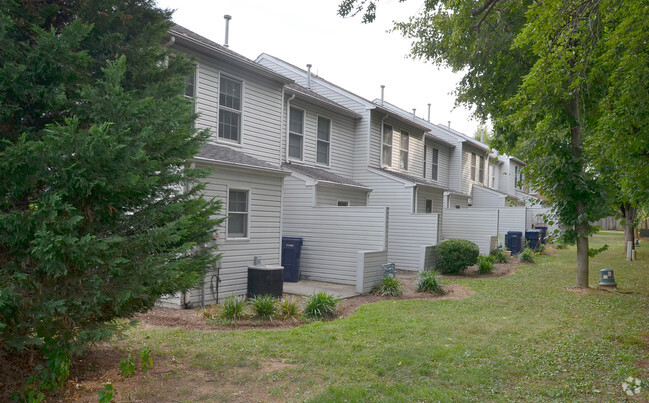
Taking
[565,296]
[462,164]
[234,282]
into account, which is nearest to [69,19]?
[234,282]

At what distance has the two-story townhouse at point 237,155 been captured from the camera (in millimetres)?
10211

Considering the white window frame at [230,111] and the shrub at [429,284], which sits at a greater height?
the white window frame at [230,111]

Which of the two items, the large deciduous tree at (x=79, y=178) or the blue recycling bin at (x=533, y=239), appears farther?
the blue recycling bin at (x=533, y=239)

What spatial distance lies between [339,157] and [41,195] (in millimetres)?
13683

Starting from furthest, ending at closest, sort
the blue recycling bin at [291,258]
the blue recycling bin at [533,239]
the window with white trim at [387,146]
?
the blue recycling bin at [533,239] < the window with white trim at [387,146] < the blue recycling bin at [291,258]

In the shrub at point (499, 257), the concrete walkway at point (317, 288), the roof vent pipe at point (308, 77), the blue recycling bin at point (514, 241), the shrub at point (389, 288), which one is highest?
the roof vent pipe at point (308, 77)

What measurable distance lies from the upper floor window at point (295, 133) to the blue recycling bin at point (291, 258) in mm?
3092

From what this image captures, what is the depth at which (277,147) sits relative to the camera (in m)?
13.4

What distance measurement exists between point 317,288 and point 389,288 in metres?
1.90

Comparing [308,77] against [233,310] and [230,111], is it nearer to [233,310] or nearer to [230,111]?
[230,111]

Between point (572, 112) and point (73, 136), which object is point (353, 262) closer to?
point (572, 112)

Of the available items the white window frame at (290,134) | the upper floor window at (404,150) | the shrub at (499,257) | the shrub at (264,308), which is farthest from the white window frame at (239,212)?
the shrub at (499,257)

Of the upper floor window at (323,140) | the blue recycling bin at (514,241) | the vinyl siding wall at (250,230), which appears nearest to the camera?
the vinyl siding wall at (250,230)

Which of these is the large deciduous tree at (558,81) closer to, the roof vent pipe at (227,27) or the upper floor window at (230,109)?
the upper floor window at (230,109)
